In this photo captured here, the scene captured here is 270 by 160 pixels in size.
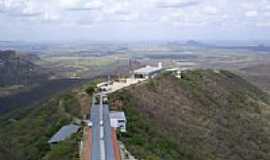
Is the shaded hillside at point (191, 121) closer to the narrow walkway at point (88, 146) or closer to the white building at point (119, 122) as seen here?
the white building at point (119, 122)

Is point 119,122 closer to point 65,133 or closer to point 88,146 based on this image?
point 65,133

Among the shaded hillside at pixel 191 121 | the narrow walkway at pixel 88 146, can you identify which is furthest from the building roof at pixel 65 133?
the shaded hillside at pixel 191 121

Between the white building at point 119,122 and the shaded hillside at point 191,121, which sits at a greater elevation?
the white building at point 119,122

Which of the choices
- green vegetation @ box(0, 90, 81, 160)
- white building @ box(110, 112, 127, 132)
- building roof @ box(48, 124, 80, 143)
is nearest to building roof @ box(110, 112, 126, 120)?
white building @ box(110, 112, 127, 132)

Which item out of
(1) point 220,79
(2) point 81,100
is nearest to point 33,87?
(1) point 220,79

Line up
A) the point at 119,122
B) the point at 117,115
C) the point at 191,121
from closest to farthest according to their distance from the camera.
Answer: the point at 119,122 < the point at 117,115 < the point at 191,121

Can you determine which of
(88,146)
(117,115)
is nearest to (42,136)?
(117,115)

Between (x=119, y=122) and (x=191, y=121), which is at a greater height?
(x=119, y=122)

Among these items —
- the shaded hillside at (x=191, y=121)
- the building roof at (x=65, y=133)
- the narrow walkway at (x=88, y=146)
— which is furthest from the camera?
the shaded hillside at (x=191, y=121)
